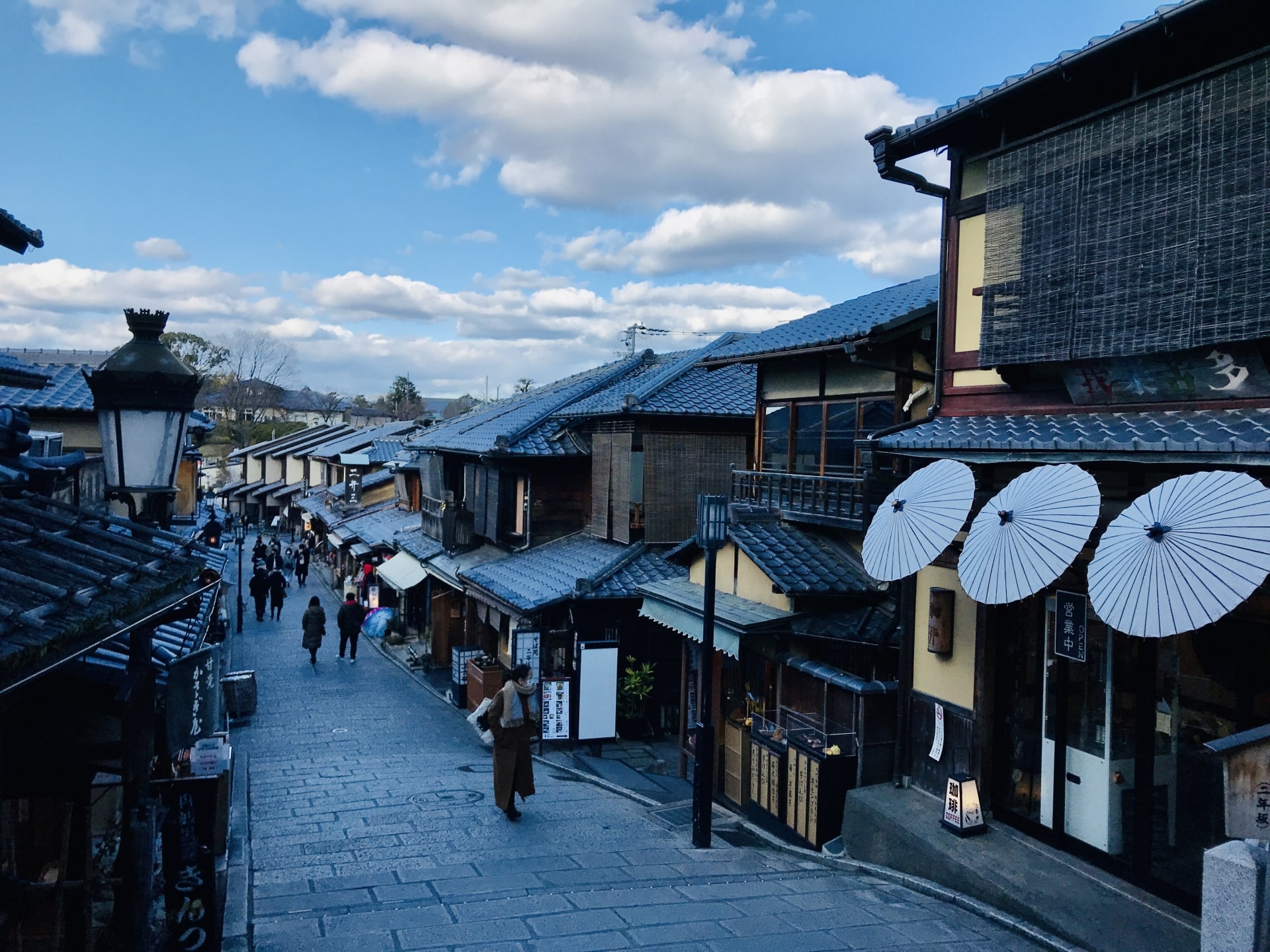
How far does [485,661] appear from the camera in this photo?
20016 millimetres

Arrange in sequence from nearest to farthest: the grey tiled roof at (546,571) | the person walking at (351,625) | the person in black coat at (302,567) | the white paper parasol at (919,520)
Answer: the white paper parasol at (919,520)
the grey tiled roof at (546,571)
the person walking at (351,625)
the person in black coat at (302,567)

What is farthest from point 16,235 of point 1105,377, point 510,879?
point 1105,377

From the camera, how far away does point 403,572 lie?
90.3 feet

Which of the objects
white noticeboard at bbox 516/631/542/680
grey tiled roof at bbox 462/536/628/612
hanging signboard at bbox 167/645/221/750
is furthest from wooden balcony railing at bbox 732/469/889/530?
hanging signboard at bbox 167/645/221/750

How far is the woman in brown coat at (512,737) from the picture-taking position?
11.8 meters

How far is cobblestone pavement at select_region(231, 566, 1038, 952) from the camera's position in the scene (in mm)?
7770

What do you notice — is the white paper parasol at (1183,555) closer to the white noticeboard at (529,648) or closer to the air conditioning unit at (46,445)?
the air conditioning unit at (46,445)

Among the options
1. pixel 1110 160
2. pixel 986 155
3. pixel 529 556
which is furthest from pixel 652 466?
pixel 1110 160

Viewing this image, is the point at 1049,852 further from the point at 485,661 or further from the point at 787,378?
the point at 485,661

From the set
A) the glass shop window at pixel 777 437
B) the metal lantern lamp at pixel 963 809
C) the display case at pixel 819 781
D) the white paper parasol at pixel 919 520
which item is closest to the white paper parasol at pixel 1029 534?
the white paper parasol at pixel 919 520

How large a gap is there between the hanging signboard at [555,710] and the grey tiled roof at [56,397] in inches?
371

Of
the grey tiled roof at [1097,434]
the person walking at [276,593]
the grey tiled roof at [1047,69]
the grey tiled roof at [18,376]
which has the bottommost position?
the person walking at [276,593]

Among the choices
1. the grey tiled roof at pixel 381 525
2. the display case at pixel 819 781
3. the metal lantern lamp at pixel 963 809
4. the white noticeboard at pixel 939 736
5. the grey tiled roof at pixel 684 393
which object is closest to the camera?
the metal lantern lamp at pixel 963 809

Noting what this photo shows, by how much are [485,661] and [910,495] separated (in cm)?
1269
